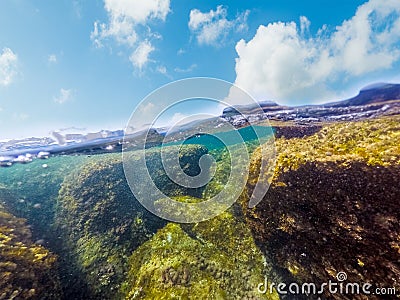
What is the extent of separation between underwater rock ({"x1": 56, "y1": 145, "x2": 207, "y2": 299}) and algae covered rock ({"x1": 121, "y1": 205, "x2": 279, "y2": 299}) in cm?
61

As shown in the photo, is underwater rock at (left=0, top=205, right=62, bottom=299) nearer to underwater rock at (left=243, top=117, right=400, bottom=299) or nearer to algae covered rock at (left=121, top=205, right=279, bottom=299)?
algae covered rock at (left=121, top=205, right=279, bottom=299)

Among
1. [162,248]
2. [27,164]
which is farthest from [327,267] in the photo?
[27,164]

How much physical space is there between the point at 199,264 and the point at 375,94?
9.00 metres

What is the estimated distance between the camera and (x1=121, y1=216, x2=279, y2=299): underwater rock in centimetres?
734

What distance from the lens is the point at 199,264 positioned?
7922 mm

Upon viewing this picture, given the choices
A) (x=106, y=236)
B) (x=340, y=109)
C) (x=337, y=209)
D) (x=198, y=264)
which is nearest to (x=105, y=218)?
(x=106, y=236)

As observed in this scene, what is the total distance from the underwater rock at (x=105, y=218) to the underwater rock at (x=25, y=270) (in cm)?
92

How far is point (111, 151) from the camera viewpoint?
58.2 ft

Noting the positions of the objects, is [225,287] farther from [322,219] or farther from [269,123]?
[269,123]

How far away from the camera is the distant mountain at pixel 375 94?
8875mm

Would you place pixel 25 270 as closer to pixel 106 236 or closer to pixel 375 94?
pixel 106 236

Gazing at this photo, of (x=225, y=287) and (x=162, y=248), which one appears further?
(x=162, y=248)

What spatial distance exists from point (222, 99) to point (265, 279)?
5.81 m

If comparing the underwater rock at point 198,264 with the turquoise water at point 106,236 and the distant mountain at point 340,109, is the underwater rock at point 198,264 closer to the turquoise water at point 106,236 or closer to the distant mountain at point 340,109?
the turquoise water at point 106,236
